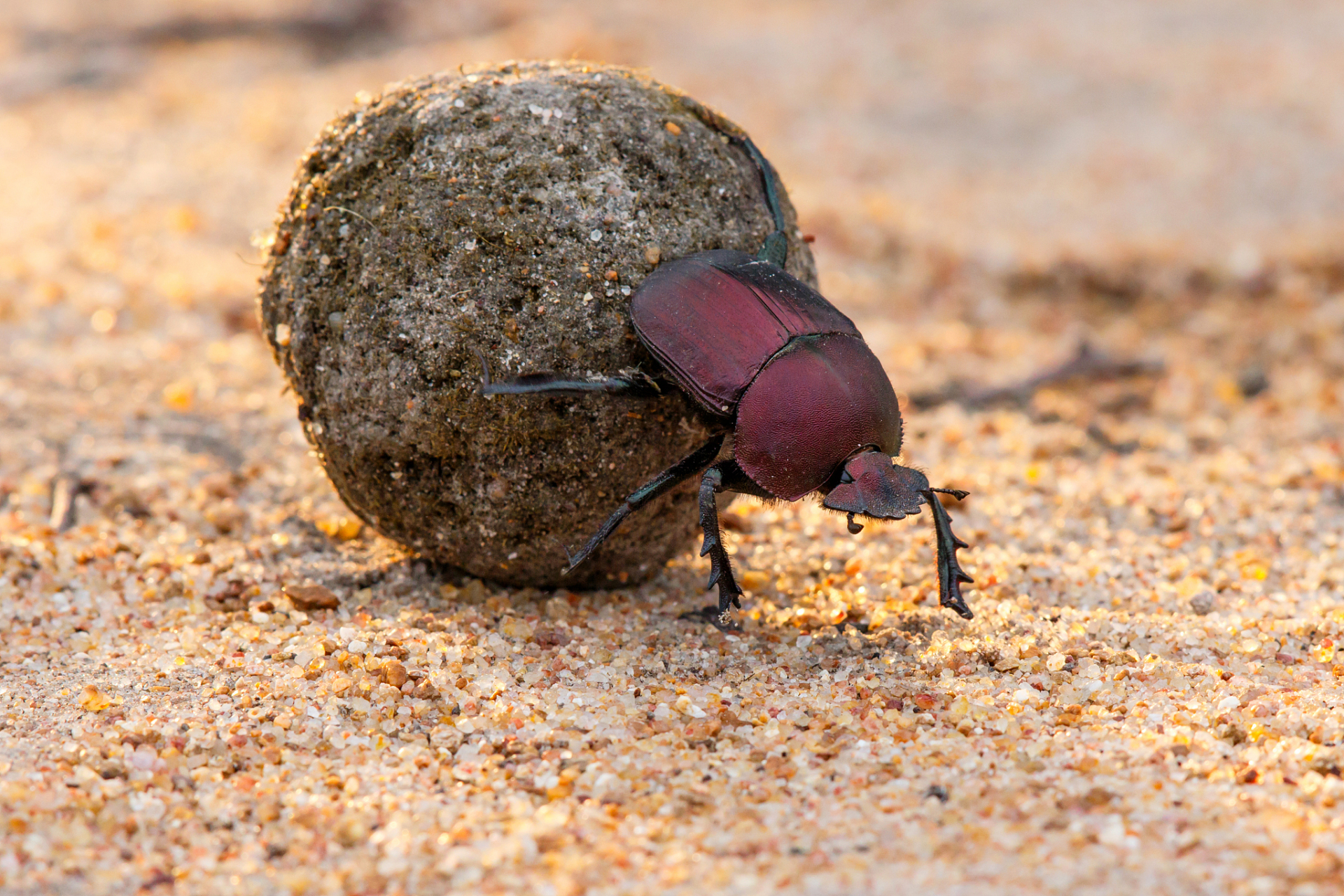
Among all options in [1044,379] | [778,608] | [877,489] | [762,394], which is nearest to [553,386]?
[762,394]

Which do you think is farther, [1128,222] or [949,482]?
[1128,222]

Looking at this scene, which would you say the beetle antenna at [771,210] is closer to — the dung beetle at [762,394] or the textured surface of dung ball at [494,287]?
the textured surface of dung ball at [494,287]

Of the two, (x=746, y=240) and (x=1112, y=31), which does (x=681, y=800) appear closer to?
(x=746, y=240)

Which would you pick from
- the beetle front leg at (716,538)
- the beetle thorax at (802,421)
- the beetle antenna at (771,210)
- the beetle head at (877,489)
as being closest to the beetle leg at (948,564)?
the beetle head at (877,489)

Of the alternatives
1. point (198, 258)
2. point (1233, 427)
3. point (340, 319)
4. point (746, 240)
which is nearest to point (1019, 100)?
point (1233, 427)

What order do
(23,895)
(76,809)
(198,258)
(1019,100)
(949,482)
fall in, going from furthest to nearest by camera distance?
1. (1019,100)
2. (198,258)
3. (949,482)
4. (76,809)
5. (23,895)

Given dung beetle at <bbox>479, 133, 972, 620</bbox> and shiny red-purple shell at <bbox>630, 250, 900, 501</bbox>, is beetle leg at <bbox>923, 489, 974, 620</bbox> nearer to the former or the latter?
dung beetle at <bbox>479, 133, 972, 620</bbox>
